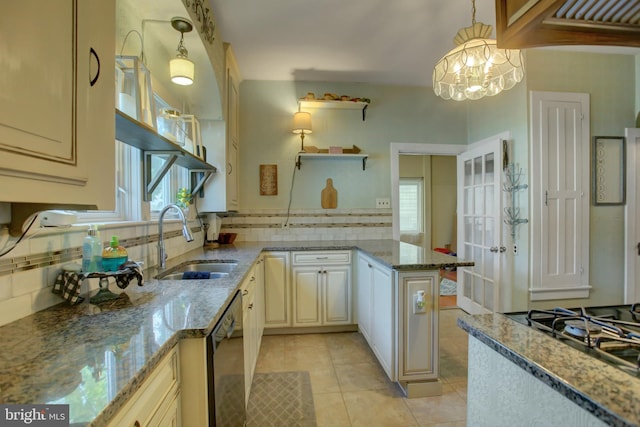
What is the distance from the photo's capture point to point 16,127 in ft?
1.84

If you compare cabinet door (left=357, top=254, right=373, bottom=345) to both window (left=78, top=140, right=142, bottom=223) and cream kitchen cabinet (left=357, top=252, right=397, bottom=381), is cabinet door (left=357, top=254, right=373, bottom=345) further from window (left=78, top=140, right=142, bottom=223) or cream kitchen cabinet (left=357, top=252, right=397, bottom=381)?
window (left=78, top=140, right=142, bottom=223)

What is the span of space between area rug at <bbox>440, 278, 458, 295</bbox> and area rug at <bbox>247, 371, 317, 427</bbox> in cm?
291

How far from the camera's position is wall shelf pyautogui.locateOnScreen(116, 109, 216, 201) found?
1.20 metres

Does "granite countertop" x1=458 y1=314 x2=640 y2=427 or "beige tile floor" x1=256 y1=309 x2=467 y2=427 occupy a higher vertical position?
"granite countertop" x1=458 y1=314 x2=640 y2=427

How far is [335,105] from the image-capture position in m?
3.15

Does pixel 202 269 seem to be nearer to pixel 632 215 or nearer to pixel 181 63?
pixel 181 63

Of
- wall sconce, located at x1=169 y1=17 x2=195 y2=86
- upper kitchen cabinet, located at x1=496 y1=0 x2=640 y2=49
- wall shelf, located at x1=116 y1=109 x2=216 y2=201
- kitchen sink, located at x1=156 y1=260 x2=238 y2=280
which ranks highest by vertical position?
wall sconce, located at x1=169 y1=17 x2=195 y2=86

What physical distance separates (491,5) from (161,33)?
219 centimetres

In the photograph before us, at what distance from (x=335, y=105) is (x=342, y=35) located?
2.74ft

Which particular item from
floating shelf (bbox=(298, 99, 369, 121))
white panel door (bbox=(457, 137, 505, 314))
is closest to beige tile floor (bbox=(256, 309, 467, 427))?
white panel door (bbox=(457, 137, 505, 314))

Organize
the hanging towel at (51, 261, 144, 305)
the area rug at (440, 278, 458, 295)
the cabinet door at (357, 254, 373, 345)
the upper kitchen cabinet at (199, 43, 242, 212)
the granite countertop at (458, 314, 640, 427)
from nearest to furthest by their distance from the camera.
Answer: the granite countertop at (458, 314, 640, 427), the hanging towel at (51, 261, 144, 305), the cabinet door at (357, 254, 373, 345), the upper kitchen cabinet at (199, 43, 242, 212), the area rug at (440, 278, 458, 295)

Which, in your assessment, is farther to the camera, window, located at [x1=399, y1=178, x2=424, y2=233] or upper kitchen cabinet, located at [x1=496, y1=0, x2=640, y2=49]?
window, located at [x1=399, y1=178, x2=424, y2=233]

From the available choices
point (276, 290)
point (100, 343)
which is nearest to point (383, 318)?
point (276, 290)

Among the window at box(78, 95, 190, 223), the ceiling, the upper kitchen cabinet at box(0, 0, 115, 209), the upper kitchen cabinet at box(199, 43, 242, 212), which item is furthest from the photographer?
the upper kitchen cabinet at box(199, 43, 242, 212)
